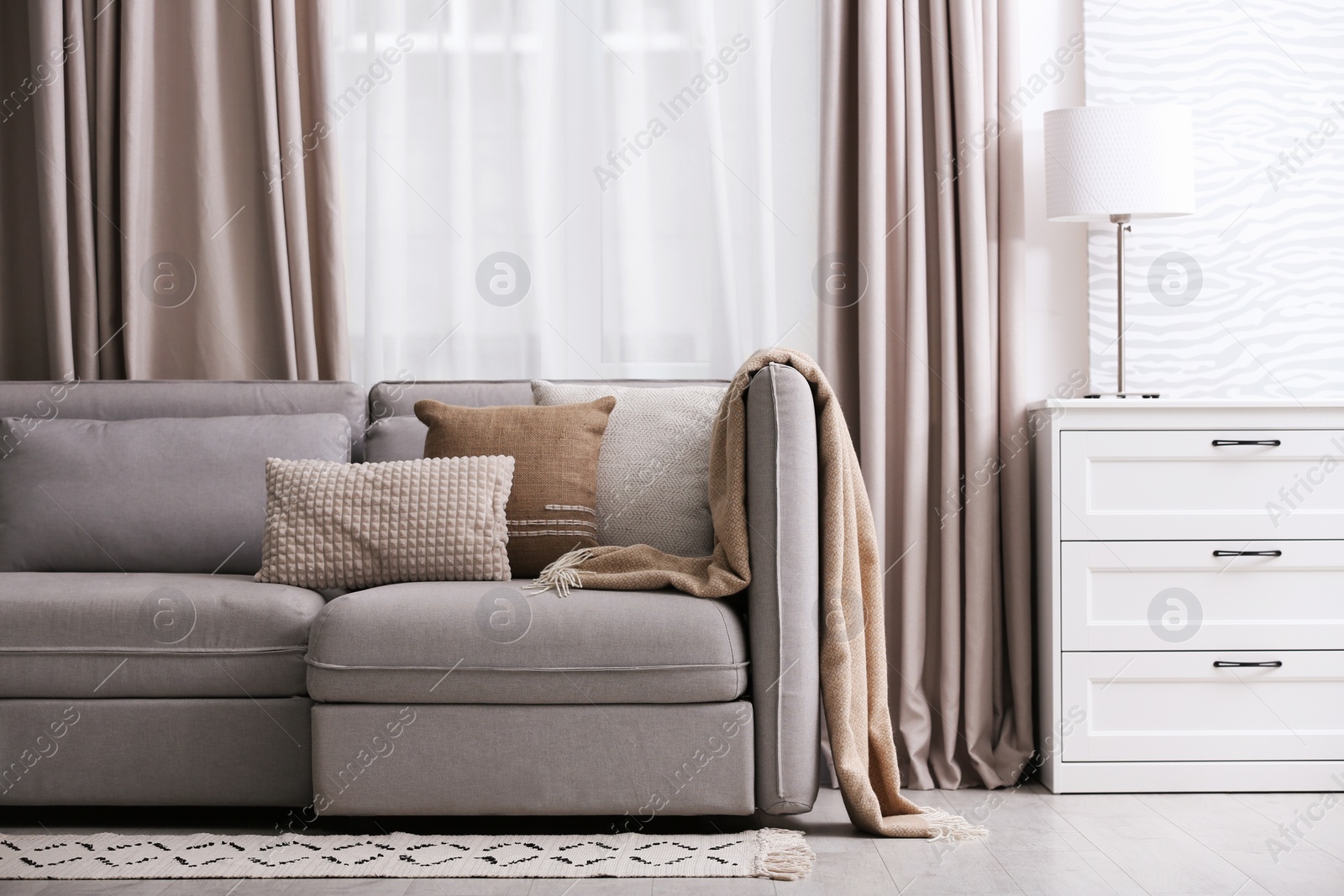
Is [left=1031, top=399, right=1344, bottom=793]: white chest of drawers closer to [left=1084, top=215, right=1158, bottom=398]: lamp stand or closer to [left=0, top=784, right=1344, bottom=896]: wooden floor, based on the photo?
[left=0, top=784, right=1344, bottom=896]: wooden floor

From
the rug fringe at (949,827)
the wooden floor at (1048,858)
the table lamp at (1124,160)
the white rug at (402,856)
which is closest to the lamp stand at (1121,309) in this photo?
the table lamp at (1124,160)

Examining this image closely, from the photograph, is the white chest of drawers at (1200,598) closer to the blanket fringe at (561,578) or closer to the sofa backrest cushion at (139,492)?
the blanket fringe at (561,578)

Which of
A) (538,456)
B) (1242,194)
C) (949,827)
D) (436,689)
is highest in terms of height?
(1242,194)

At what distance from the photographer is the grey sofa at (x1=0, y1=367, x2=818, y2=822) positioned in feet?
6.28

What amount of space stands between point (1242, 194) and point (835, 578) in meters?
1.58

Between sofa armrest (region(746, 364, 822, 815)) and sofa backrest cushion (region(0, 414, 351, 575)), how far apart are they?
107 cm

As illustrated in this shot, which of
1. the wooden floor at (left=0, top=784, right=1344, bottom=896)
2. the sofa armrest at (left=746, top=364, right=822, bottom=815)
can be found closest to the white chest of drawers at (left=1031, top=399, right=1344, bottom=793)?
the wooden floor at (left=0, top=784, right=1344, bottom=896)

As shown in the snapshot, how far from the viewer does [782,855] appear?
1.90m

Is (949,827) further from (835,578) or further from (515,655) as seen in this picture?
(515,655)

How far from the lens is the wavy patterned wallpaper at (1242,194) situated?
8.93 feet

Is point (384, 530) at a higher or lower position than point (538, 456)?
lower

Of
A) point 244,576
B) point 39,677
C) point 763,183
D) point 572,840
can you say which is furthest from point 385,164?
point 572,840

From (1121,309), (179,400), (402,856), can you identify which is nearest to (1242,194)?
(1121,309)

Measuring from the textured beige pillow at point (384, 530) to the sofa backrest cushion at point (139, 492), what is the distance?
10.6 inches
